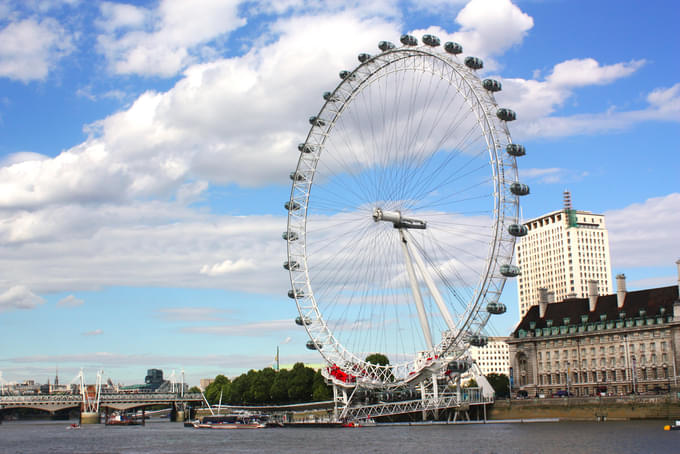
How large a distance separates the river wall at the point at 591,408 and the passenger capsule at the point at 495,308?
24.8 metres

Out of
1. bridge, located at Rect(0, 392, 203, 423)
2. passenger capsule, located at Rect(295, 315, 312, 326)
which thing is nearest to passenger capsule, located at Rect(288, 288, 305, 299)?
passenger capsule, located at Rect(295, 315, 312, 326)

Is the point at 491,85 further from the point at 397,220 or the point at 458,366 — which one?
the point at 458,366

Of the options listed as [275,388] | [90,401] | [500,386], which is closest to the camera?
[275,388]

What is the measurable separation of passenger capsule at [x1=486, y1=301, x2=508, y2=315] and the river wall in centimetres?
2485

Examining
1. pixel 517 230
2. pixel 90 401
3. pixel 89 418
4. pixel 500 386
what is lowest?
pixel 89 418

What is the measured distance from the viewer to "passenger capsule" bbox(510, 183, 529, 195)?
73.1 m

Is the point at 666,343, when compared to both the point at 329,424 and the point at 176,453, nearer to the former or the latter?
the point at 329,424

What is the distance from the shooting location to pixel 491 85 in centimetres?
7406

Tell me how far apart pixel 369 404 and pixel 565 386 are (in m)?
33.5

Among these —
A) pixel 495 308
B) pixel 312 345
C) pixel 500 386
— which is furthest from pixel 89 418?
pixel 495 308

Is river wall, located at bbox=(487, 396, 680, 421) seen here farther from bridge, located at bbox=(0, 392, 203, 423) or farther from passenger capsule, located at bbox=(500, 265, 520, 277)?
bridge, located at bbox=(0, 392, 203, 423)

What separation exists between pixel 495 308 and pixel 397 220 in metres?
14.9

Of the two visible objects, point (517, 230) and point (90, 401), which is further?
point (90, 401)

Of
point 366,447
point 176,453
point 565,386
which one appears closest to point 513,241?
point 366,447
